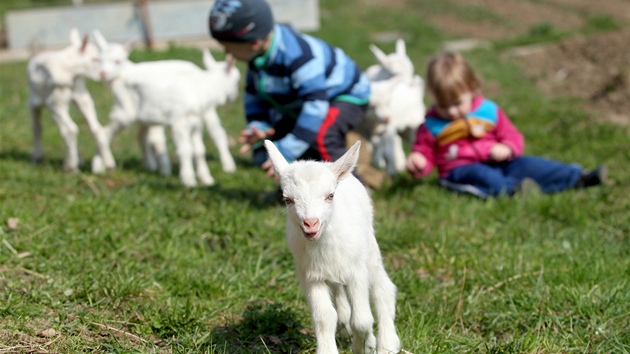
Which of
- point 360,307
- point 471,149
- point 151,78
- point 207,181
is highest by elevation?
point 360,307

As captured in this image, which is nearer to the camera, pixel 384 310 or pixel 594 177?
pixel 384 310

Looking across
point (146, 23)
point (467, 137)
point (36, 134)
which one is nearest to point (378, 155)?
point (467, 137)

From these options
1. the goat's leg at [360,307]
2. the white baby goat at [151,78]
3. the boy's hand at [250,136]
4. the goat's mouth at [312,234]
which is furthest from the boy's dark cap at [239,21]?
the goat's mouth at [312,234]

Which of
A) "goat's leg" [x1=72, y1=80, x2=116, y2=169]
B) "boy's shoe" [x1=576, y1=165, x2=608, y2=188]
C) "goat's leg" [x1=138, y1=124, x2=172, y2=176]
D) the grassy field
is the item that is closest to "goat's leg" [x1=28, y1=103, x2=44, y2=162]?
the grassy field

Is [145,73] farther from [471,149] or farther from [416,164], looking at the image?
[471,149]

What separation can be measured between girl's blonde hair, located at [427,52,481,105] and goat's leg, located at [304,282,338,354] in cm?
398

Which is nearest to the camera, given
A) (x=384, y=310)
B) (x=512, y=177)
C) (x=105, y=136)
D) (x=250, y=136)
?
(x=384, y=310)

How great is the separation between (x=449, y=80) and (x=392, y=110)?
4.13 ft

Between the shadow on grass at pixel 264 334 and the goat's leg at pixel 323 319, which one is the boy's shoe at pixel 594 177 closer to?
the shadow on grass at pixel 264 334

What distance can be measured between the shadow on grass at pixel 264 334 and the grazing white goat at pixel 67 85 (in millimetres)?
4149

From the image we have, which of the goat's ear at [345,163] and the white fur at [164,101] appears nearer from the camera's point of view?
the goat's ear at [345,163]

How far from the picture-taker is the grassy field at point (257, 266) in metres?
3.95

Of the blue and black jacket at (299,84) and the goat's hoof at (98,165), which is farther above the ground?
the blue and black jacket at (299,84)

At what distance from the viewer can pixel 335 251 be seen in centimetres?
338
